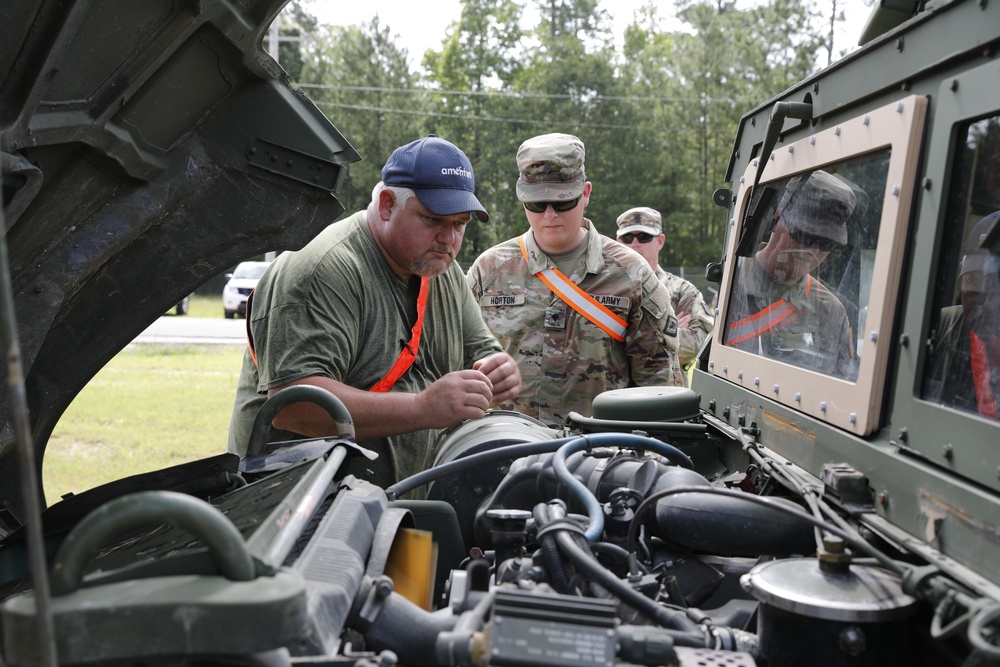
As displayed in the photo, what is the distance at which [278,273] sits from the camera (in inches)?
135

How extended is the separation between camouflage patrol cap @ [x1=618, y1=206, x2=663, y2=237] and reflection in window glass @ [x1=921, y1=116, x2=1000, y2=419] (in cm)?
556

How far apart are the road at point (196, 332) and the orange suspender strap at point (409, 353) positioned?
45.6ft

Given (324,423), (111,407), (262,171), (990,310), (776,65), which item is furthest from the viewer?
(776,65)

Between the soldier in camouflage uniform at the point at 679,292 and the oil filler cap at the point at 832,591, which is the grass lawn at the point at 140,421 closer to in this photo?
the soldier in camouflage uniform at the point at 679,292

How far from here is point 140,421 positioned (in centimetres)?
992

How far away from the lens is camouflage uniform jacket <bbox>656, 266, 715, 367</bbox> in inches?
263

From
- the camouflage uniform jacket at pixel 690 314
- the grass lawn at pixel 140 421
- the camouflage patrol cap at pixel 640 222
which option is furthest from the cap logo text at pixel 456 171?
the camouflage patrol cap at pixel 640 222

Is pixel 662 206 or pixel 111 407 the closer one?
pixel 111 407

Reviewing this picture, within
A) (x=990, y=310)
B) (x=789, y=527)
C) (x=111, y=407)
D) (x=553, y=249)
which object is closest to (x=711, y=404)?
(x=789, y=527)

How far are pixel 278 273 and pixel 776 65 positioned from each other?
31942 millimetres

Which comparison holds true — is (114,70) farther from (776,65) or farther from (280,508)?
(776,65)

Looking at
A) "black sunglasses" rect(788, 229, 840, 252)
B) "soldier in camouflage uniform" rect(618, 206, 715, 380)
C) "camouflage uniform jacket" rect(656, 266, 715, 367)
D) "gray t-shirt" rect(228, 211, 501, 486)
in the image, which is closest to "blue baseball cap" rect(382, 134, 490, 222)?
"gray t-shirt" rect(228, 211, 501, 486)

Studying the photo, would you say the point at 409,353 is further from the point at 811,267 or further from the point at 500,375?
the point at 811,267

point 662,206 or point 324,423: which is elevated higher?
point 662,206
